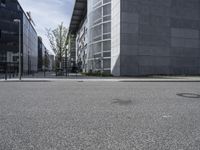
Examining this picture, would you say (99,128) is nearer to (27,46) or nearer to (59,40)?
(59,40)

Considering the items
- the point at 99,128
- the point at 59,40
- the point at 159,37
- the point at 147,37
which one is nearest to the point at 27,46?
the point at 59,40

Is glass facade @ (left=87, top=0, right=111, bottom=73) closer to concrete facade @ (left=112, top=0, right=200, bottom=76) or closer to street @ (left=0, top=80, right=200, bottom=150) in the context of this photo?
concrete facade @ (left=112, top=0, right=200, bottom=76)

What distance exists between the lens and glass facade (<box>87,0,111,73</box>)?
3934cm

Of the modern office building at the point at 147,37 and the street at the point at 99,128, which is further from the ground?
the modern office building at the point at 147,37

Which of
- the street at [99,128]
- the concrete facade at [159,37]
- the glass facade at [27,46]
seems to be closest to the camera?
the street at [99,128]

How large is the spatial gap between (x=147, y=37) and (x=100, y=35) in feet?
30.0

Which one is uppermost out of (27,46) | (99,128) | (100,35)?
(27,46)

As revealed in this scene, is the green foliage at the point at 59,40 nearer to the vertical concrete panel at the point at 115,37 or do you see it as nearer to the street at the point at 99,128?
the vertical concrete panel at the point at 115,37

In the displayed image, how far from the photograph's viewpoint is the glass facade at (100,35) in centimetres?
3934

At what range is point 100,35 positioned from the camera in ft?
135

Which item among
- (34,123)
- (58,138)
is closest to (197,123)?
(58,138)

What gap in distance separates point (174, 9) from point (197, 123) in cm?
3571

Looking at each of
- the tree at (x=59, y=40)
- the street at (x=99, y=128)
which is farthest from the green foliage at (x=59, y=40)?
the street at (x=99, y=128)

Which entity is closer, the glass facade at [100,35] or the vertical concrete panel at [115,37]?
the vertical concrete panel at [115,37]
